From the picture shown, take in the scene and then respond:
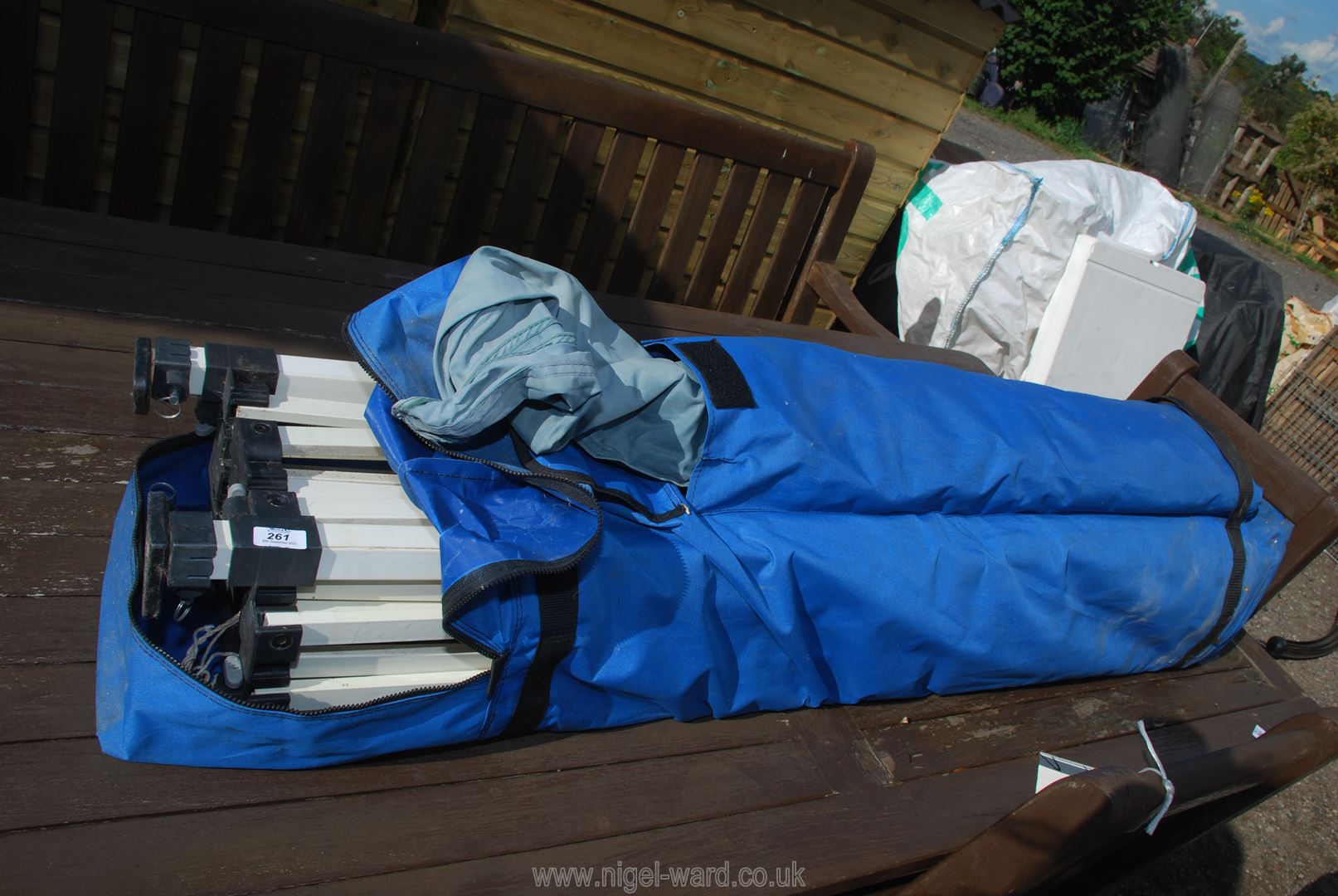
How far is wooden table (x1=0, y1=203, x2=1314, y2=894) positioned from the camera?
1157 millimetres

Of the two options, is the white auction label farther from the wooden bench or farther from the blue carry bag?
the wooden bench

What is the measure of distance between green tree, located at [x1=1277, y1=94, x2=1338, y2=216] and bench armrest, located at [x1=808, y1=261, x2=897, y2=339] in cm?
1633

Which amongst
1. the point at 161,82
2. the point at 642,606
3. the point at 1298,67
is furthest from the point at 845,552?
the point at 1298,67

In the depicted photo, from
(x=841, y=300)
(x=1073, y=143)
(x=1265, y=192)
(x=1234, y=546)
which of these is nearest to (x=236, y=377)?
(x=1234, y=546)

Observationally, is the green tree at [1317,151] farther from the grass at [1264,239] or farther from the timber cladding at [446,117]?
the timber cladding at [446,117]

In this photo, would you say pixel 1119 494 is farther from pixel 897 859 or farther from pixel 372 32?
pixel 372 32

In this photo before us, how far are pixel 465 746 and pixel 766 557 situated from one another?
0.53 metres

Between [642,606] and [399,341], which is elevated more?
[399,341]

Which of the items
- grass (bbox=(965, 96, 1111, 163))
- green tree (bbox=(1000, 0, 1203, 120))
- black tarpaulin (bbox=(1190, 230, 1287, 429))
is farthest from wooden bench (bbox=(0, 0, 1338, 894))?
green tree (bbox=(1000, 0, 1203, 120))

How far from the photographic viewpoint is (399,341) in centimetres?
152

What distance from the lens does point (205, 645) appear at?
1299mm

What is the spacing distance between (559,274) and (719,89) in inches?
99.7

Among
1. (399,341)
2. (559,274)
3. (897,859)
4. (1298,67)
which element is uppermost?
(1298,67)

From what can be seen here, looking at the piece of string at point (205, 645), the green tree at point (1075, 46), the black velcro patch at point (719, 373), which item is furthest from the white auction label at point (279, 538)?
the green tree at point (1075, 46)
